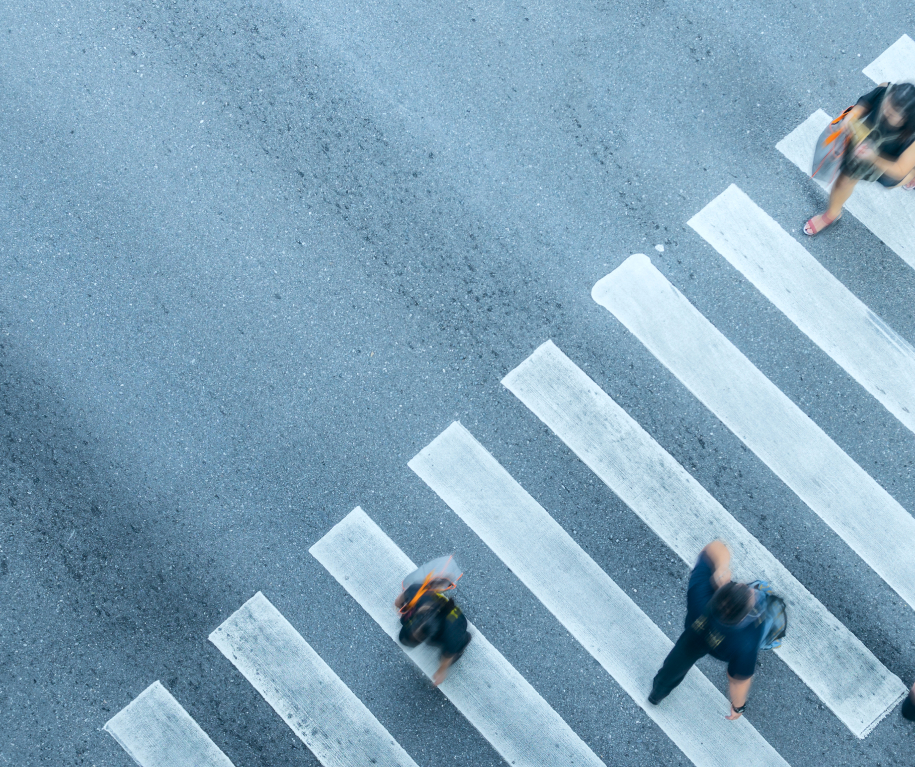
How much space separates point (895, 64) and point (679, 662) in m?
4.88

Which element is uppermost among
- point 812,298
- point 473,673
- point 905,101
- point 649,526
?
point 905,101

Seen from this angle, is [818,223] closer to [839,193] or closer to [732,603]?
[839,193]

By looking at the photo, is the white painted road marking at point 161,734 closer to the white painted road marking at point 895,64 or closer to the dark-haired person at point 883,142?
the dark-haired person at point 883,142

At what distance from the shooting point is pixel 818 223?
6316mm

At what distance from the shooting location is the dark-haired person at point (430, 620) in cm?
503

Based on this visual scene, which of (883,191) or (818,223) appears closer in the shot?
(818,223)

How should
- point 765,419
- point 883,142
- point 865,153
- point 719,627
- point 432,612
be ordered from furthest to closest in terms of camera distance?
point 765,419 < point 865,153 < point 883,142 < point 432,612 < point 719,627

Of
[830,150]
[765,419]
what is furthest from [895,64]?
[765,419]

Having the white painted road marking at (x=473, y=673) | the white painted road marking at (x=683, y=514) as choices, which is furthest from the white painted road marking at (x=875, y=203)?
the white painted road marking at (x=473, y=673)

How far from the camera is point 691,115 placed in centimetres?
662

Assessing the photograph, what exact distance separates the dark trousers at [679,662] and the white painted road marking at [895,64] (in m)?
4.58

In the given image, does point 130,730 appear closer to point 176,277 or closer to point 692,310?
point 176,277

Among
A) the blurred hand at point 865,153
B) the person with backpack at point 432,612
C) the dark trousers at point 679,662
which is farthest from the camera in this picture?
the blurred hand at point 865,153

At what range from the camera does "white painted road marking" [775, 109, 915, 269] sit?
21.0 ft
